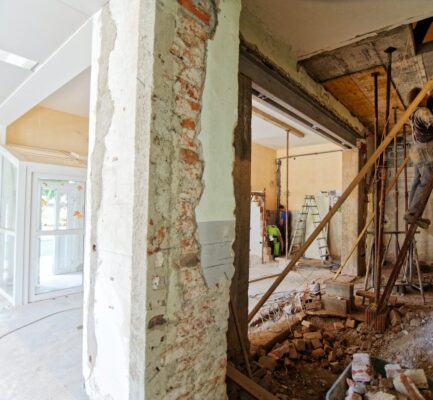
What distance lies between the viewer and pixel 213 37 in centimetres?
146

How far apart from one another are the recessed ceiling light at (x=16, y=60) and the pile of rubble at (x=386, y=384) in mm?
3413

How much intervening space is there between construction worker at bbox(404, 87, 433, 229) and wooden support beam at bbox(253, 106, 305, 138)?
8.06 ft

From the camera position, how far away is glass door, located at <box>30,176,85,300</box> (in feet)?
12.0

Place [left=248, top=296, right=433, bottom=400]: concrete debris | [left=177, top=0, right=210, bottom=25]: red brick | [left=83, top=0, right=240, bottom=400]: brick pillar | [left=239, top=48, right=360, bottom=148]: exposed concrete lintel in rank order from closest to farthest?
1. [left=83, top=0, right=240, bottom=400]: brick pillar
2. [left=177, top=0, right=210, bottom=25]: red brick
3. [left=248, top=296, right=433, bottom=400]: concrete debris
4. [left=239, top=48, right=360, bottom=148]: exposed concrete lintel

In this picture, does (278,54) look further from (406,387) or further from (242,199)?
(406,387)

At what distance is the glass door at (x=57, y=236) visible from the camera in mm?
3643

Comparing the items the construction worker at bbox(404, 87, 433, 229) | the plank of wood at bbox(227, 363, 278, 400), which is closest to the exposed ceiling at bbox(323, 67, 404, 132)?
the construction worker at bbox(404, 87, 433, 229)

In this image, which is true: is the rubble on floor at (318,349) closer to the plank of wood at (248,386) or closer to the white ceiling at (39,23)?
the plank of wood at (248,386)

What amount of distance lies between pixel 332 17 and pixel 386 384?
101 inches

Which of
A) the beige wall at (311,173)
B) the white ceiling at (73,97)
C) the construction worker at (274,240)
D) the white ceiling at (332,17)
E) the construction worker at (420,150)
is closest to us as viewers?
the white ceiling at (332,17)

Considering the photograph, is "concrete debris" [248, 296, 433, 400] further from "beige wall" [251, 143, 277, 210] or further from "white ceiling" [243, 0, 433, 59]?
"beige wall" [251, 143, 277, 210]

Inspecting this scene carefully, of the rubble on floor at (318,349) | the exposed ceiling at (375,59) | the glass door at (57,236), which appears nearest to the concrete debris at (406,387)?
the rubble on floor at (318,349)

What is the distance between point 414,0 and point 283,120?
3.73 metres

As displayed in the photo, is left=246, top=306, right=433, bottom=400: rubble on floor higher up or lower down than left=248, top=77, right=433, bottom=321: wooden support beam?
lower down
